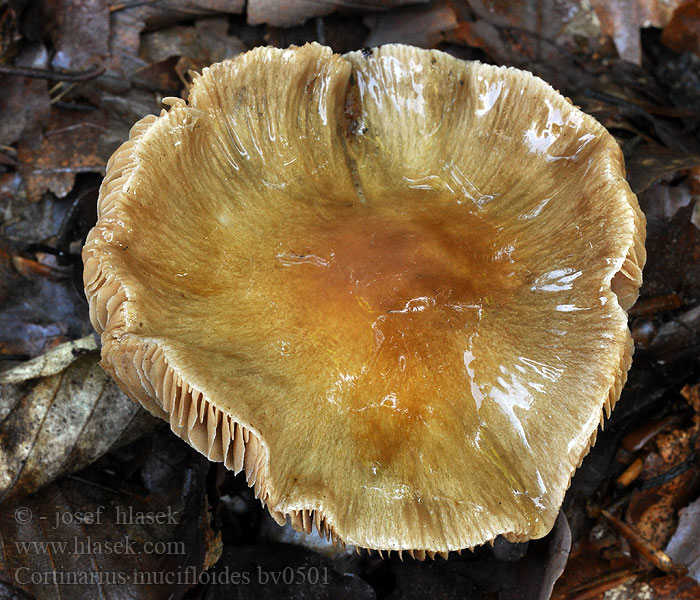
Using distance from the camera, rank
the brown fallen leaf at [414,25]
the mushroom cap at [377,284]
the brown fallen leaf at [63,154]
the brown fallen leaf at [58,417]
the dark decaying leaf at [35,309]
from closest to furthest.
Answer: the mushroom cap at [377,284], the brown fallen leaf at [58,417], the dark decaying leaf at [35,309], the brown fallen leaf at [63,154], the brown fallen leaf at [414,25]

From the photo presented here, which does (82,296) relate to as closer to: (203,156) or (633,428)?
(203,156)

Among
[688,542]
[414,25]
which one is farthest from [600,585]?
[414,25]

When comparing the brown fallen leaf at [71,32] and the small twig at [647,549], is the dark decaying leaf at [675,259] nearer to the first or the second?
the small twig at [647,549]

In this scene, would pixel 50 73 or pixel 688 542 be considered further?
pixel 50 73

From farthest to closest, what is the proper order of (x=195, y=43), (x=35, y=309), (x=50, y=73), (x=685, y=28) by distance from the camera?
(x=685, y=28)
(x=195, y=43)
(x=50, y=73)
(x=35, y=309)

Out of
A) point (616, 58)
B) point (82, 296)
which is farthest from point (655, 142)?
point (82, 296)

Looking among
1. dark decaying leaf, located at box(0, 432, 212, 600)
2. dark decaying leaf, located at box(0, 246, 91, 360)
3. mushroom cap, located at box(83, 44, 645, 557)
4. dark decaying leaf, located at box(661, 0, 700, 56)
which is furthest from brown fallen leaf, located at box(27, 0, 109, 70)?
dark decaying leaf, located at box(661, 0, 700, 56)

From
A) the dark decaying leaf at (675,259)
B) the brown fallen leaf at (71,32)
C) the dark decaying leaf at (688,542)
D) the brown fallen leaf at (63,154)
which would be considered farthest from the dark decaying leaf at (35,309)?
the dark decaying leaf at (688,542)

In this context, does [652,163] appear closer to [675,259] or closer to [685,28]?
[675,259]
